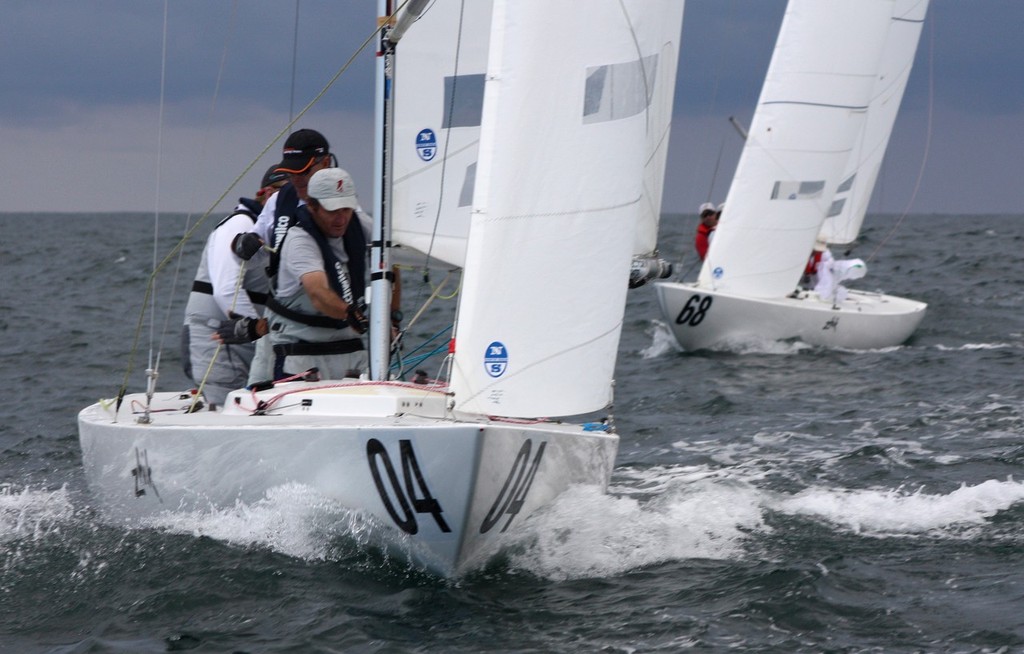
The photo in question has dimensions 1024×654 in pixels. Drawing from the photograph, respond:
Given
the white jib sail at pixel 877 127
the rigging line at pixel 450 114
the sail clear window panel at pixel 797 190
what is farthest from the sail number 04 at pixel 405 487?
the white jib sail at pixel 877 127

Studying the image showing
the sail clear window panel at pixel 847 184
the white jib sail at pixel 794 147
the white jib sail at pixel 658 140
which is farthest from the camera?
the sail clear window panel at pixel 847 184

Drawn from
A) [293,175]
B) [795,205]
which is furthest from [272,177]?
[795,205]

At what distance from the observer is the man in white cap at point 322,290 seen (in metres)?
5.15

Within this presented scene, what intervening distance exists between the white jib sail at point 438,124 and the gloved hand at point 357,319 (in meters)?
0.45

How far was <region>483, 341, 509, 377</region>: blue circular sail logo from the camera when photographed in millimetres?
4691

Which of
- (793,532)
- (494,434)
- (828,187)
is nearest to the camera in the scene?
(494,434)

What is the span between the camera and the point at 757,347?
1288cm

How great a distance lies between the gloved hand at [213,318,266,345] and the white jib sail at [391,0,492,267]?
750 mm

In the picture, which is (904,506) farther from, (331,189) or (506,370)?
(331,189)

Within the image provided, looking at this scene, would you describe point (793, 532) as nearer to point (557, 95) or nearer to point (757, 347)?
point (557, 95)

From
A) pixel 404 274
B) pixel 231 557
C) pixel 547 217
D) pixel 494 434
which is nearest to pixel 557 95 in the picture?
pixel 547 217

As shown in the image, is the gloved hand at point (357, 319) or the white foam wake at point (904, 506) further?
the white foam wake at point (904, 506)

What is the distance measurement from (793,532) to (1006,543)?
0.85 meters

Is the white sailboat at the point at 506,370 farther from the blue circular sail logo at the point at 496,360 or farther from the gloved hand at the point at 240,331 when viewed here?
Answer: the gloved hand at the point at 240,331
